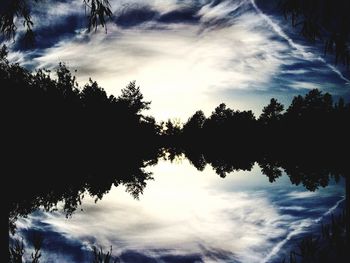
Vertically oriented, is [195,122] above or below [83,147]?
above

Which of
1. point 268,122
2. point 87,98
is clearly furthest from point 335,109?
point 87,98

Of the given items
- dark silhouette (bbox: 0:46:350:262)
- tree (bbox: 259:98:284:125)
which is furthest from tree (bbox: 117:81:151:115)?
tree (bbox: 259:98:284:125)

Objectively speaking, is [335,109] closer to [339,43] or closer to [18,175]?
[18,175]

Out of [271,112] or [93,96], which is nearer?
[93,96]

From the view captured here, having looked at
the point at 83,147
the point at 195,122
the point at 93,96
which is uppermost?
the point at 195,122

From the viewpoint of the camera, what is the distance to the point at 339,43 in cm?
564

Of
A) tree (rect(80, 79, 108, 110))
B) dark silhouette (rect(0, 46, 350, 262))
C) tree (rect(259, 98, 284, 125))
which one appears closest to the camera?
dark silhouette (rect(0, 46, 350, 262))

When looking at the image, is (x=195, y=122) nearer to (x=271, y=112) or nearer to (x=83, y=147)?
(x=271, y=112)

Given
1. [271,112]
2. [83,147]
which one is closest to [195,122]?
[271,112]

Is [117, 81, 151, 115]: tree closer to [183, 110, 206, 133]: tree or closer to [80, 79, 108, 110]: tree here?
[80, 79, 108, 110]: tree

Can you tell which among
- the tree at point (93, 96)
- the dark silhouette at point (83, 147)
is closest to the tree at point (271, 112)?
the dark silhouette at point (83, 147)

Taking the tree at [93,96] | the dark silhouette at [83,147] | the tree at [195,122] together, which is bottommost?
the dark silhouette at [83,147]

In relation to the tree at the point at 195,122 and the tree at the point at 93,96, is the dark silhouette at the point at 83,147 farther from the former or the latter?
the tree at the point at 195,122

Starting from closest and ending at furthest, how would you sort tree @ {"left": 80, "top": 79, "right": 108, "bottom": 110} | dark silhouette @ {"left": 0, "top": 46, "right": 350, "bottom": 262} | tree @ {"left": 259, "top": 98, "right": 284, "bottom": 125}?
dark silhouette @ {"left": 0, "top": 46, "right": 350, "bottom": 262}, tree @ {"left": 80, "top": 79, "right": 108, "bottom": 110}, tree @ {"left": 259, "top": 98, "right": 284, "bottom": 125}
